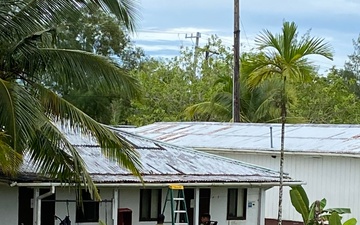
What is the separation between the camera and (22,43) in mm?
13211

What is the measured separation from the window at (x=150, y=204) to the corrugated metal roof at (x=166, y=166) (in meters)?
0.81

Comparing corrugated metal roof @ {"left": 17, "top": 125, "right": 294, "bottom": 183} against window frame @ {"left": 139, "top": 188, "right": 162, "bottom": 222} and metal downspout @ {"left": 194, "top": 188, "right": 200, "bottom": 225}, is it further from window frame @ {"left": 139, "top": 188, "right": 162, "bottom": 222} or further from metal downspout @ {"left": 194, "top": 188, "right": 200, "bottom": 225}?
window frame @ {"left": 139, "top": 188, "right": 162, "bottom": 222}

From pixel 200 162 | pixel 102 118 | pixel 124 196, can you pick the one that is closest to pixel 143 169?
pixel 124 196

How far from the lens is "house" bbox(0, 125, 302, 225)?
51.8 feet

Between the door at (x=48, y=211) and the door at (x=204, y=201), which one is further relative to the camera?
the door at (x=204, y=201)

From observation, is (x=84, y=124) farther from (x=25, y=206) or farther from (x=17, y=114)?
(x=25, y=206)

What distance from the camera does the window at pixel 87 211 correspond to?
17.0 meters

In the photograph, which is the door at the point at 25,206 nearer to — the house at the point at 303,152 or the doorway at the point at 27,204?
the doorway at the point at 27,204

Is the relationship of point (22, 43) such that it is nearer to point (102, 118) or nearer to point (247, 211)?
point (247, 211)

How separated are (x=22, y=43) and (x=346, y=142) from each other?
11833 millimetres

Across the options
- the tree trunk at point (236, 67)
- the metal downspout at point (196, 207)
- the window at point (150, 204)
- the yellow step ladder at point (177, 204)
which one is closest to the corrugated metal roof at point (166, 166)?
the yellow step ladder at point (177, 204)

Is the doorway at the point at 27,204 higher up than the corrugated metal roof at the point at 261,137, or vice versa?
the corrugated metal roof at the point at 261,137

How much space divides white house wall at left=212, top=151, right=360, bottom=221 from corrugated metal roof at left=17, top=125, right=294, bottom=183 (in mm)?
2811

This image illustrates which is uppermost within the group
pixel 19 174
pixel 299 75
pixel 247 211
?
pixel 299 75
